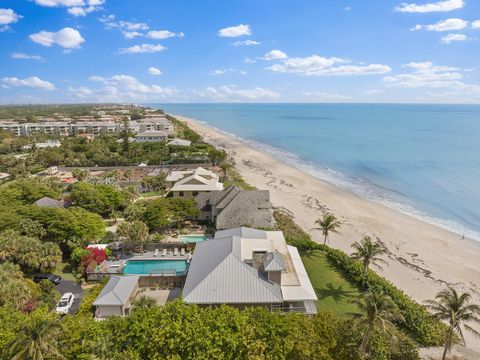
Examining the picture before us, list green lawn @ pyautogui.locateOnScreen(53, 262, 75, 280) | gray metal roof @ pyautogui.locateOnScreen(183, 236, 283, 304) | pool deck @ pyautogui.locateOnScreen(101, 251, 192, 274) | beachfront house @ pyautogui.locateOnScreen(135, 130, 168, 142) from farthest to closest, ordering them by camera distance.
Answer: beachfront house @ pyautogui.locateOnScreen(135, 130, 168, 142), pool deck @ pyautogui.locateOnScreen(101, 251, 192, 274), green lawn @ pyautogui.locateOnScreen(53, 262, 75, 280), gray metal roof @ pyautogui.locateOnScreen(183, 236, 283, 304)

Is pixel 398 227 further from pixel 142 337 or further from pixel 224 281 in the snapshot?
pixel 142 337

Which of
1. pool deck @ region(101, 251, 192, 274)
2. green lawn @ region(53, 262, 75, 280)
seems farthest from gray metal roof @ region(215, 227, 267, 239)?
green lawn @ region(53, 262, 75, 280)

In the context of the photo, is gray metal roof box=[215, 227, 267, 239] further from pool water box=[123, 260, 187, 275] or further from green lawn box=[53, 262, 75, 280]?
green lawn box=[53, 262, 75, 280]

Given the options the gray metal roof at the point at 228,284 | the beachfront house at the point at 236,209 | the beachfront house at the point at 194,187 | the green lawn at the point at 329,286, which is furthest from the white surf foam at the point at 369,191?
the gray metal roof at the point at 228,284

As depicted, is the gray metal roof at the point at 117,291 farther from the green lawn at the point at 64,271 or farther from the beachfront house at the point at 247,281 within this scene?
the green lawn at the point at 64,271

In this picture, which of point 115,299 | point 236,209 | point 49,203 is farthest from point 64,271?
point 236,209

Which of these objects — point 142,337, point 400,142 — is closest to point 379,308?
point 142,337
